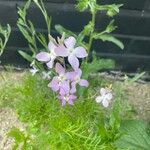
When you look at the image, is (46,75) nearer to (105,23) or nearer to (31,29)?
(31,29)

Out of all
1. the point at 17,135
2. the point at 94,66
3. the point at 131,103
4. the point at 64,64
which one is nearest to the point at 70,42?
the point at 64,64

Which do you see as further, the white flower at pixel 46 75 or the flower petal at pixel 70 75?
the white flower at pixel 46 75

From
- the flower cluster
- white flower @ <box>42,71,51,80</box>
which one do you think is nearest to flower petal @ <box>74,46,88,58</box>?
the flower cluster

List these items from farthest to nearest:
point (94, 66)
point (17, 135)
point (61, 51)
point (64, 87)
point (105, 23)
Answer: point (105, 23)
point (94, 66)
point (17, 135)
point (64, 87)
point (61, 51)

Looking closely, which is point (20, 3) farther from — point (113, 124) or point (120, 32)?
point (113, 124)

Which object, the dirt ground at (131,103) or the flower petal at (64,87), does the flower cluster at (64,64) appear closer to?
the flower petal at (64,87)

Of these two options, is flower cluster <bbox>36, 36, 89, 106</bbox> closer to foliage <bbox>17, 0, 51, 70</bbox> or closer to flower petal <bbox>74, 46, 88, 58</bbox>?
flower petal <bbox>74, 46, 88, 58</bbox>

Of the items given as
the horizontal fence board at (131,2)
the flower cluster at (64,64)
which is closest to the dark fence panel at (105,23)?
the horizontal fence board at (131,2)
